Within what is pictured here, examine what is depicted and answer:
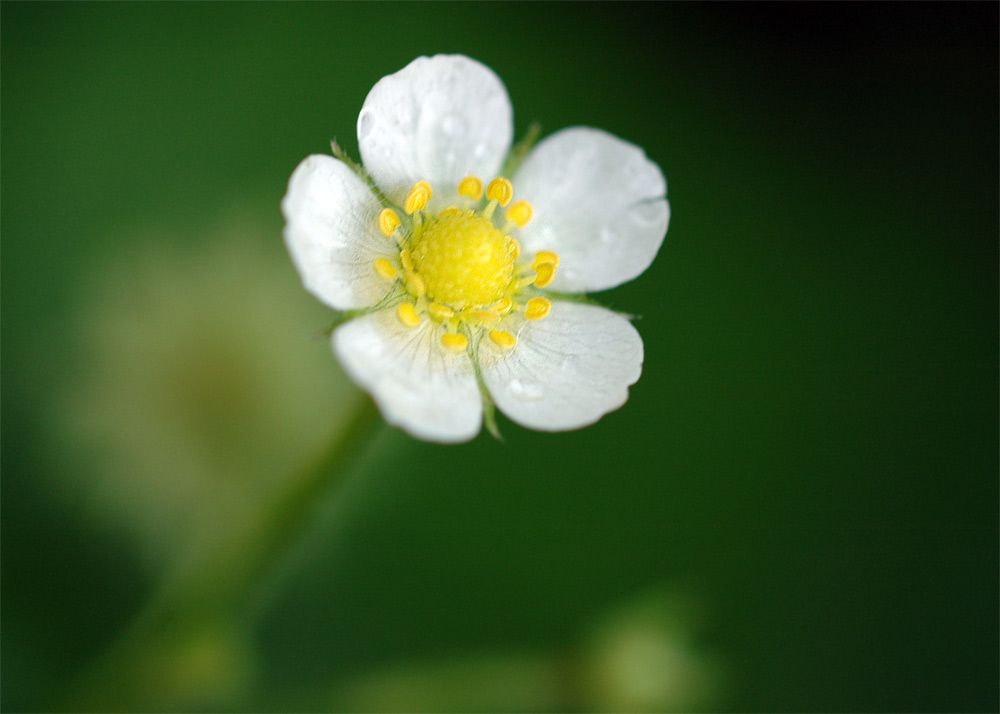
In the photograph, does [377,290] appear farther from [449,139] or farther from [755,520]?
[755,520]

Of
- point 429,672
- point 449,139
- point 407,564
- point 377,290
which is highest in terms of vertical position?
point 449,139

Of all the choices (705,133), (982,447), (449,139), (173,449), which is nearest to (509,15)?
(705,133)

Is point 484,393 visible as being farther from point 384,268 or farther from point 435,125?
point 435,125

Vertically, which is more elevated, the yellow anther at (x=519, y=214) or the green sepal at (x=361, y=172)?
the yellow anther at (x=519, y=214)

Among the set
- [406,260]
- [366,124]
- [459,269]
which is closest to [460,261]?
[459,269]

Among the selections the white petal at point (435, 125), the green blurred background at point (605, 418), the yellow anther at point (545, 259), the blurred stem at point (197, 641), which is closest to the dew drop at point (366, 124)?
the white petal at point (435, 125)

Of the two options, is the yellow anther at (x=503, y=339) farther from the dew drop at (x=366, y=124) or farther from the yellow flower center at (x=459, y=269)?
the dew drop at (x=366, y=124)
